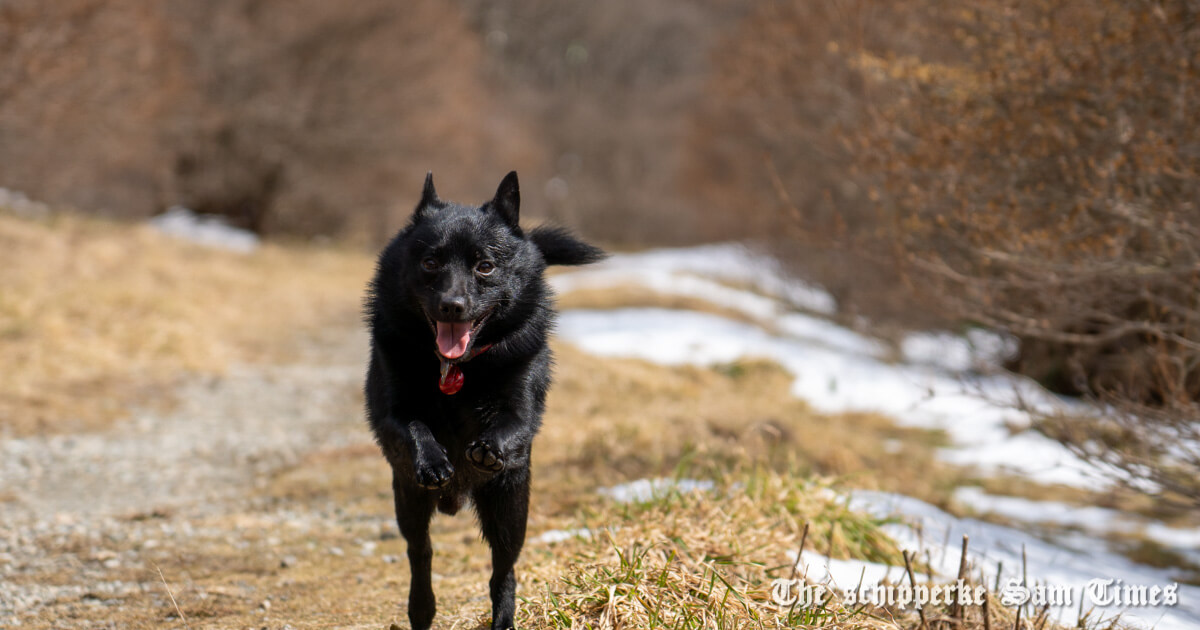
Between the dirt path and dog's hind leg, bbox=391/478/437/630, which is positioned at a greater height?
dog's hind leg, bbox=391/478/437/630

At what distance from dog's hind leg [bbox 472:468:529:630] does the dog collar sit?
0.37 metres

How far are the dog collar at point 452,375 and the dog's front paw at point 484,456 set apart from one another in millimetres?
255

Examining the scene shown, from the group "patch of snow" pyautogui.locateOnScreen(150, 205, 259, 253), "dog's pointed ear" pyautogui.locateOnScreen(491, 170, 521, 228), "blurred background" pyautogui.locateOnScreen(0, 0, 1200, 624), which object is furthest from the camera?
"patch of snow" pyautogui.locateOnScreen(150, 205, 259, 253)

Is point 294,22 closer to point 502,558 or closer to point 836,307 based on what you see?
point 836,307

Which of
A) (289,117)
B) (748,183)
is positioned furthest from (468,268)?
(289,117)

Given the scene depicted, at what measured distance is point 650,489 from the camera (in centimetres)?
464

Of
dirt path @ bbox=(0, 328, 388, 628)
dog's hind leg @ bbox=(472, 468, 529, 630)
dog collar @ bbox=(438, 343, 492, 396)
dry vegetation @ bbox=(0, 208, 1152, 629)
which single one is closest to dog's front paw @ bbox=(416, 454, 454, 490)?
dog collar @ bbox=(438, 343, 492, 396)

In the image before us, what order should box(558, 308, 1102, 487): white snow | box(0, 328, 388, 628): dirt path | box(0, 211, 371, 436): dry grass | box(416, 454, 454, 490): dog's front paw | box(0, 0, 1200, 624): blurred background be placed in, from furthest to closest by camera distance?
1. box(558, 308, 1102, 487): white snow
2. box(0, 211, 371, 436): dry grass
3. box(0, 0, 1200, 624): blurred background
4. box(0, 328, 388, 628): dirt path
5. box(416, 454, 454, 490): dog's front paw

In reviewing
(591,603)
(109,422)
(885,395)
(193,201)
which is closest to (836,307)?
(885,395)

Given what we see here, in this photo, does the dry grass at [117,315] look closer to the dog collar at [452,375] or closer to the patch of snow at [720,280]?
the patch of snow at [720,280]

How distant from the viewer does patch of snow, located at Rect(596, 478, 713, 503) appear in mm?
4285

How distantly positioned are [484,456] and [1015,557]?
3.60m

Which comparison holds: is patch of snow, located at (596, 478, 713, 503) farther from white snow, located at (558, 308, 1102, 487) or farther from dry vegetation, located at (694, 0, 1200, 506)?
white snow, located at (558, 308, 1102, 487)

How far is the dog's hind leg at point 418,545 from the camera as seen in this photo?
303 cm
